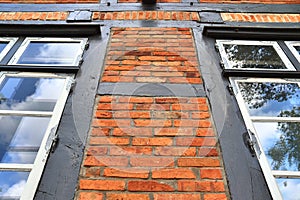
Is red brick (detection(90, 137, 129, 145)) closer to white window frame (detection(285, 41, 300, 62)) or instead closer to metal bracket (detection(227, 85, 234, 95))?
metal bracket (detection(227, 85, 234, 95))

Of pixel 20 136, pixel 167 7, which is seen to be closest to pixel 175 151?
pixel 20 136

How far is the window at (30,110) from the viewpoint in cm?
155

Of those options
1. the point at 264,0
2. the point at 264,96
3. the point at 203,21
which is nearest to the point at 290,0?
the point at 264,0

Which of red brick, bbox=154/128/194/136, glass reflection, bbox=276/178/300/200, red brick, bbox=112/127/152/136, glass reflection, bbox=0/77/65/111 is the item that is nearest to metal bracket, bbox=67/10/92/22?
glass reflection, bbox=0/77/65/111

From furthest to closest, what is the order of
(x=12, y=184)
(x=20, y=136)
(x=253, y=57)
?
(x=253, y=57)
(x=20, y=136)
(x=12, y=184)

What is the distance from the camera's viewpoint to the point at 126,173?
1.53m

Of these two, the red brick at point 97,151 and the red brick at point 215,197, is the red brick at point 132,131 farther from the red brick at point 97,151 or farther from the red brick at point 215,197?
the red brick at point 215,197

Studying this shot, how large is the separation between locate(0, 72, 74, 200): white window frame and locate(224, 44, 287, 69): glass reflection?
151 cm

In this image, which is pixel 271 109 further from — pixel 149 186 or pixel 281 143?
pixel 149 186

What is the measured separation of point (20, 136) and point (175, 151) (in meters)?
1.15

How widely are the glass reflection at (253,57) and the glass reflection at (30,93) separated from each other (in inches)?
62.9

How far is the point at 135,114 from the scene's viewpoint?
186 cm

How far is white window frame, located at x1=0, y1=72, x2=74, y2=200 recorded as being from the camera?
1471 millimetres

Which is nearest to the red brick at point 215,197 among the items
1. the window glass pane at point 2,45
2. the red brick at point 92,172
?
the red brick at point 92,172
